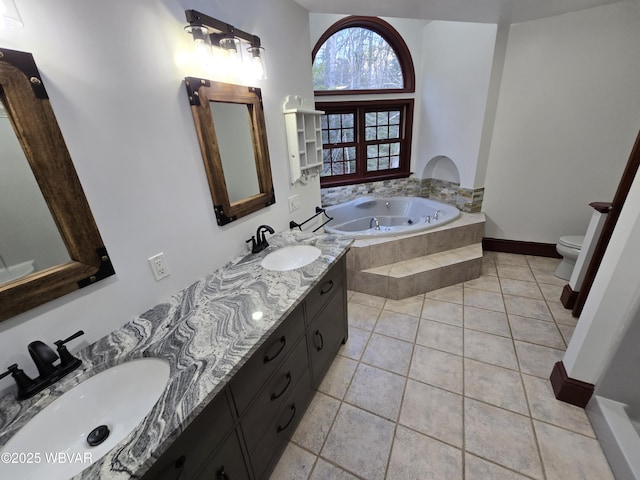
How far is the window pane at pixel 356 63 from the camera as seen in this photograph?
9.75 feet

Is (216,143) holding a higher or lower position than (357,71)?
lower

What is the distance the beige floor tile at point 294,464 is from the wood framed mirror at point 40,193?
117cm

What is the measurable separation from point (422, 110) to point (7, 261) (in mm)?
3881

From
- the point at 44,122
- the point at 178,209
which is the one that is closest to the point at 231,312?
the point at 178,209

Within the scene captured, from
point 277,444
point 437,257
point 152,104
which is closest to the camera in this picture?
point 152,104

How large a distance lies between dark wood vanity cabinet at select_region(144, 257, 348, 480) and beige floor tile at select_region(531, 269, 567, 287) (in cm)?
223

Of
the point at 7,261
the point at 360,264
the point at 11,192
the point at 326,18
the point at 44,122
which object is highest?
the point at 326,18

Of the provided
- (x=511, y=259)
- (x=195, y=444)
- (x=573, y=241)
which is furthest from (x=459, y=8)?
(x=195, y=444)

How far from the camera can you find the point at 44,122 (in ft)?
2.48

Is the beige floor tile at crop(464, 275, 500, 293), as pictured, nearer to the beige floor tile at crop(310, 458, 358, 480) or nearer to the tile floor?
the tile floor

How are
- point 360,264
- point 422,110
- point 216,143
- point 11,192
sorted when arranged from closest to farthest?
point 11,192 < point 216,143 < point 360,264 < point 422,110

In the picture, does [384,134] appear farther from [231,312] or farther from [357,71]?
[231,312]

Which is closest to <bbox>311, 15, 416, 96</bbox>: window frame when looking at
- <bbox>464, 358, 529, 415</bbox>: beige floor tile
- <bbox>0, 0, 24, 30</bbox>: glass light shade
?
<bbox>0, 0, 24, 30</bbox>: glass light shade

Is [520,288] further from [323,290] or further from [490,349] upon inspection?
[323,290]
